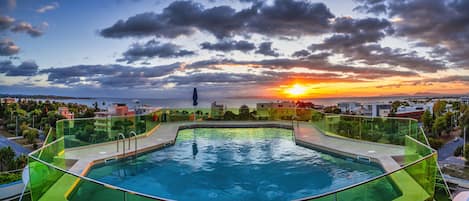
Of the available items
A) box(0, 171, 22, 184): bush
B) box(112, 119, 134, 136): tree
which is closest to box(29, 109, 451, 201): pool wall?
box(112, 119, 134, 136): tree

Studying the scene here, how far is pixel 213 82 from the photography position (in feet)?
89.1

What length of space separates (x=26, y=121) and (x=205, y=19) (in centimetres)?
2840

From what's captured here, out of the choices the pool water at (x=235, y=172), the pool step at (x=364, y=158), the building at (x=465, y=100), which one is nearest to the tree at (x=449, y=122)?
the building at (x=465, y=100)

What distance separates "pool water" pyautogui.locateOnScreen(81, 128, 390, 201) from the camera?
6.55 m

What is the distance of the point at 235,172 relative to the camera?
7816mm

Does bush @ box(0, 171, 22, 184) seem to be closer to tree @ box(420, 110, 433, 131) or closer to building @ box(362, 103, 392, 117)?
building @ box(362, 103, 392, 117)

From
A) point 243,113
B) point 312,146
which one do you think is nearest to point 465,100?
point 243,113

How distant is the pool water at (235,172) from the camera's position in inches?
258

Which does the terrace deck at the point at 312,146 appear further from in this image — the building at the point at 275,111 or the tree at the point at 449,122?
the tree at the point at 449,122

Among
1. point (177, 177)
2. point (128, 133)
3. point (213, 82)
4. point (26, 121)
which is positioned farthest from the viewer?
point (26, 121)

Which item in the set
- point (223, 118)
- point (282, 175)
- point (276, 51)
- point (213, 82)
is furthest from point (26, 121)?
point (282, 175)

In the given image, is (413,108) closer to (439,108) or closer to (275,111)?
(439,108)

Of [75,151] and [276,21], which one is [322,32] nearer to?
[276,21]

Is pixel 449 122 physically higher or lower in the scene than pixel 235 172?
lower
